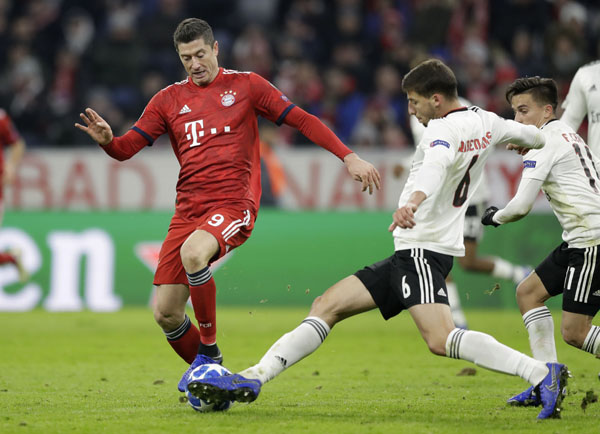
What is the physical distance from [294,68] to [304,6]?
1.60 m

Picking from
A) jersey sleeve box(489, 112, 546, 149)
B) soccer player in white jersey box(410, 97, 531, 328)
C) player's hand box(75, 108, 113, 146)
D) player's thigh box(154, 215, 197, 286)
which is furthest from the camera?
soccer player in white jersey box(410, 97, 531, 328)

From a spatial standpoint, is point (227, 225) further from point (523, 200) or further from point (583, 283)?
point (583, 283)

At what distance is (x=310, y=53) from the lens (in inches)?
641

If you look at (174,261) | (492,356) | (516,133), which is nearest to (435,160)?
(516,133)

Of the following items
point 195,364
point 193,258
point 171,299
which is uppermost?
point 193,258

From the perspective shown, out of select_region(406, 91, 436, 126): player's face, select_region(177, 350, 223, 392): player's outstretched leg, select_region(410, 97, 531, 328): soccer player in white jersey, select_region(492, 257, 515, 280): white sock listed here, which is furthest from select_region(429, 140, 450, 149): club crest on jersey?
select_region(492, 257, 515, 280): white sock

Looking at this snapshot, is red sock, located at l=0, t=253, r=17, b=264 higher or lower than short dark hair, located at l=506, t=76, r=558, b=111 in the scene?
lower

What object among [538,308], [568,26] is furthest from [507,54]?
[538,308]

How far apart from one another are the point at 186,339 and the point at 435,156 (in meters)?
2.21

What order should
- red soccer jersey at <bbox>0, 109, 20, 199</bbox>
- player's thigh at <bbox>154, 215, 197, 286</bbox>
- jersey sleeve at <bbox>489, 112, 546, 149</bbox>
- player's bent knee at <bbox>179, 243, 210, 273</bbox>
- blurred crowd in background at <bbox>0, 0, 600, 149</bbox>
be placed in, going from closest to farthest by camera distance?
jersey sleeve at <bbox>489, 112, 546, 149</bbox> → player's bent knee at <bbox>179, 243, 210, 273</bbox> → player's thigh at <bbox>154, 215, 197, 286</bbox> → red soccer jersey at <bbox>0, 109, 20, 199</bbox> → blurred crowd in background at <bbox>0, 0, 600, 149</bbox>

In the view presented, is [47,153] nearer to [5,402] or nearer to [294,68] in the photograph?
[294,68]

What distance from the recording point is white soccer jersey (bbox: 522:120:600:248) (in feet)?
18.9

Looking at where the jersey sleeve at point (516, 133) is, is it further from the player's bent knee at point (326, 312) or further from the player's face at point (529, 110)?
the player's bent knee at point (326, 312)

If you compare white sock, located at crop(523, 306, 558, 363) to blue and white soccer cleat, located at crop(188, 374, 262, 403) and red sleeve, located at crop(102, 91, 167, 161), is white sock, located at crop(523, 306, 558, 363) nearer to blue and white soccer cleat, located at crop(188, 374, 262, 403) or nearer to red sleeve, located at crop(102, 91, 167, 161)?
blue and white soccer cleat, located at crop(188, 374, 262, 403)
